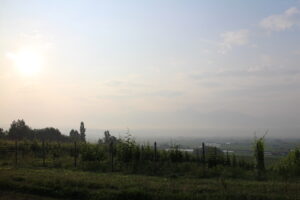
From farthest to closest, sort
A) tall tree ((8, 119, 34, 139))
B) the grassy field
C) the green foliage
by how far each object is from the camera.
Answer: tall tree ((8, 119, 34, 139)) < the green foliage < the grassy field

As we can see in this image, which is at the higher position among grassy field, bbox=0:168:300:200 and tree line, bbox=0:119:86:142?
tree line, bbox=0:119:86:142

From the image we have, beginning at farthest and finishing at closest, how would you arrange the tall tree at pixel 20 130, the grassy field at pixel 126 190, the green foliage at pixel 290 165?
the tall tree at pixel 20 130 → the green foliage at pixel 290 165 → the grassy field at pixel 126 190

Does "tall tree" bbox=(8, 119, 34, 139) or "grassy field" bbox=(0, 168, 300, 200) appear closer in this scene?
"grassy field" bbox=(0, 168, 300, 200)

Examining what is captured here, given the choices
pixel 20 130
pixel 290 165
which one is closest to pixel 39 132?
pixel 20 130

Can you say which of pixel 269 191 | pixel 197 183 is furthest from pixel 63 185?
pixel 269 191

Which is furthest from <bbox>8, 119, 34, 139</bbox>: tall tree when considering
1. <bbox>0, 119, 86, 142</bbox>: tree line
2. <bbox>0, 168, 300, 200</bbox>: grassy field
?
<bbox>0, 168, 300, 200</bbox>: grassy field

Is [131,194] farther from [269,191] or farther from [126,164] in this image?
[126,164]

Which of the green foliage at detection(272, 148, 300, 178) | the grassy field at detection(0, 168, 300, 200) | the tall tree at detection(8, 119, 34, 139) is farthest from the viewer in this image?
the tall tree at detection(8, 119, 34, 139)

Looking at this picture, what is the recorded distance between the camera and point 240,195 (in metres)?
11.8

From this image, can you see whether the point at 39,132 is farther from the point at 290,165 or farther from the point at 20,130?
the point at 290,165

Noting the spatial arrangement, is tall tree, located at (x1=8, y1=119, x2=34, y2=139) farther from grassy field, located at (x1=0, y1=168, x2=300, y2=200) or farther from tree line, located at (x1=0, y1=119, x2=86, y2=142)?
grassy field, located at (x1=0, y1=168, x2=300, y2=200)

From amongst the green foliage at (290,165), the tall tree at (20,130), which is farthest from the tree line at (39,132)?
the green foliage at (290,165)

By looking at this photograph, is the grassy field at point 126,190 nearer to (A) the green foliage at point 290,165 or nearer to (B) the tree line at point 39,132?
(A) the green foliage at point 290,165

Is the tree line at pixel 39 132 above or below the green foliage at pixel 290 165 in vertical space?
above
